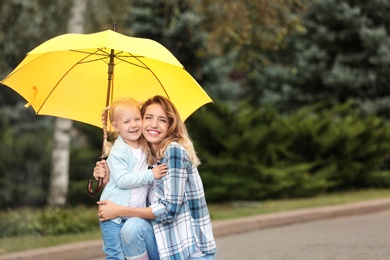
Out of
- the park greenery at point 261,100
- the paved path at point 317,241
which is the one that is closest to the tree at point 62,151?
the park greenery at point 261,100

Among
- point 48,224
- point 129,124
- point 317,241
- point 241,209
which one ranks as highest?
point 129,124

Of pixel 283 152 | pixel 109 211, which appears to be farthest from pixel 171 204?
pixel 283 152

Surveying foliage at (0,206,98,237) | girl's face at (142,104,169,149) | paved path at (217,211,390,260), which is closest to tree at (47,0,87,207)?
foliage at (0,206,98,237)

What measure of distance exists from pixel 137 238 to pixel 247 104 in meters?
11.8

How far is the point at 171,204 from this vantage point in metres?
4.66

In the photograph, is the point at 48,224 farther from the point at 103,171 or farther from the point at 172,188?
the point at 172,188

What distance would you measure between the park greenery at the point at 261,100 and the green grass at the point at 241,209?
15.0 inches

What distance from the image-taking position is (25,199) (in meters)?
15.8

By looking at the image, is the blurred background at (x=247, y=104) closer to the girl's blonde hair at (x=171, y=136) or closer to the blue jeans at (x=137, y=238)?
the girl's blonde hair at (x=171, y=136)

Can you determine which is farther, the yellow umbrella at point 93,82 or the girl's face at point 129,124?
the yellow umbrella at point 93,82

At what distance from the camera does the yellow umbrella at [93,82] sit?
571 cm

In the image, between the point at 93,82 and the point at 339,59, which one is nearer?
the point at 93,82

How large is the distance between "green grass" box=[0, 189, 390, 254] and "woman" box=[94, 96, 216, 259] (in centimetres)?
530

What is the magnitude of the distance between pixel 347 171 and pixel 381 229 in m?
5.36
